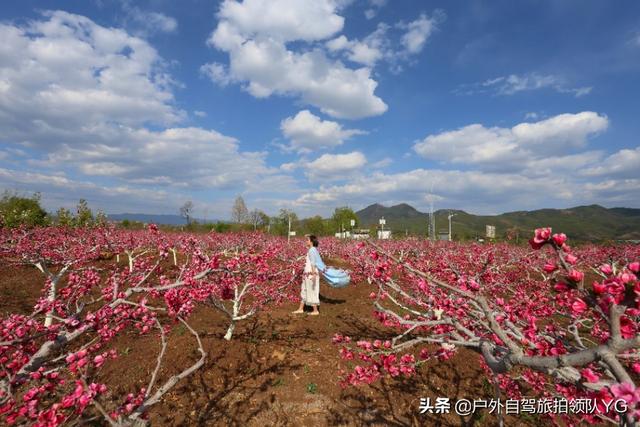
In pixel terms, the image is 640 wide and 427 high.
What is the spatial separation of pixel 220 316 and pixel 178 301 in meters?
4.81

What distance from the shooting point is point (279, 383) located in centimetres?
550

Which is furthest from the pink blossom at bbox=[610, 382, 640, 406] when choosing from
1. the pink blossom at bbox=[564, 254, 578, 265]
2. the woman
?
the woman

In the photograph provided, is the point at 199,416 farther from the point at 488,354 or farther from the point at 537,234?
the point at 537,234

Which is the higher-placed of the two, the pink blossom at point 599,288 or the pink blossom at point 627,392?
the pink blossom at point 599,288

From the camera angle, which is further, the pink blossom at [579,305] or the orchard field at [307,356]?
the orchard field at [307,356]

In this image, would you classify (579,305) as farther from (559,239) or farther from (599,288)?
(559,239)

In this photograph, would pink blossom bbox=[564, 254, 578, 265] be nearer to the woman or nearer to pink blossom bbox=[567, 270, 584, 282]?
pink blossom bbox=[567, 270, 584, 282]

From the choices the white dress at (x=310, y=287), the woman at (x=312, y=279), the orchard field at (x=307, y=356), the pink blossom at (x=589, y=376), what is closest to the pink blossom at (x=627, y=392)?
the orchard field at (x=307, y=356)

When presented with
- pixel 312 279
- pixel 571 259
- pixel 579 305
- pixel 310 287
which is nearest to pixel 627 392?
pixel 579 305

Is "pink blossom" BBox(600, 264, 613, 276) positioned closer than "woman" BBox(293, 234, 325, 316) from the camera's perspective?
Yes

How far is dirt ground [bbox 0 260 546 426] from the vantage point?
15.6ft

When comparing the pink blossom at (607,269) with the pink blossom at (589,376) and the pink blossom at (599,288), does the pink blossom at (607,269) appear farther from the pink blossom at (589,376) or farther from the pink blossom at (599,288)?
the pink blossom at (589,376)

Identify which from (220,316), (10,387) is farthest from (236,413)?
(220,316)

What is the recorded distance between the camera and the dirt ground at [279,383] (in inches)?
187
